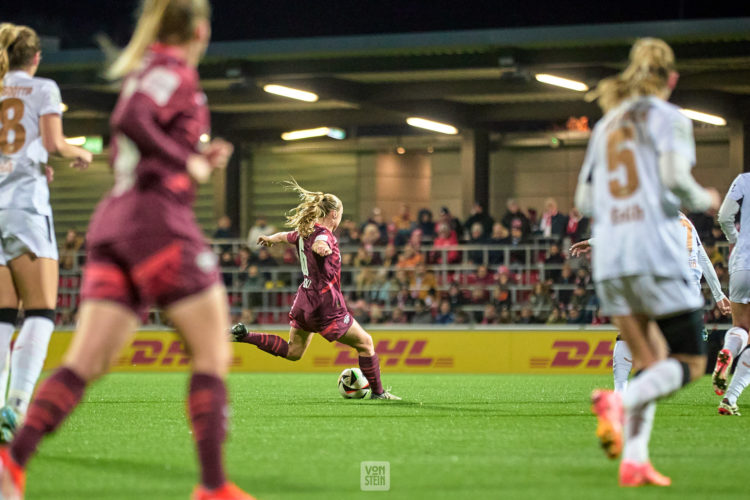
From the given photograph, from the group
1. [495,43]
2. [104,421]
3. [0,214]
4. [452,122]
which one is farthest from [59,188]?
[0,214]

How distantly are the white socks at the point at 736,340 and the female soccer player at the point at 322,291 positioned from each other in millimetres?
3285

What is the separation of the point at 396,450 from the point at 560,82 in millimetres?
18277

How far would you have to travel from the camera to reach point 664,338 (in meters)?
5.63

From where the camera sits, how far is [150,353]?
877 inches

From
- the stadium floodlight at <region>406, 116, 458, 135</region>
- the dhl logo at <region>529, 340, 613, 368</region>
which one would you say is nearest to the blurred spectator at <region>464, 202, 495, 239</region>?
the dhl logo at <region>529, 340, 613, 368</region>

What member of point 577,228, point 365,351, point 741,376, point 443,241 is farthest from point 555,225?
point 741,376

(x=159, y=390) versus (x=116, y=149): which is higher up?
(x=116, y=149)

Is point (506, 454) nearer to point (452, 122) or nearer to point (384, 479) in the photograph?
point (384, 479)

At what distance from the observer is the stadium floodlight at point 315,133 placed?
104 ft

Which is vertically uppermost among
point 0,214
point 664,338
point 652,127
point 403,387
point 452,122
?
point 452,122

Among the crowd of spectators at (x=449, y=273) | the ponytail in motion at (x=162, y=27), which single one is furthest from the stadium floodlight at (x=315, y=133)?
the ponytail in motion at (x=162, y=27)

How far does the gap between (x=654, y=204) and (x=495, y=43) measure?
1715 cm

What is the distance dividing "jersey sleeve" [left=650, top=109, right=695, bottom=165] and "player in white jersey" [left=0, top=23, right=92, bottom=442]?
3.14m

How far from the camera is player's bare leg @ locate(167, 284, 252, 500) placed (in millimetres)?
4254
